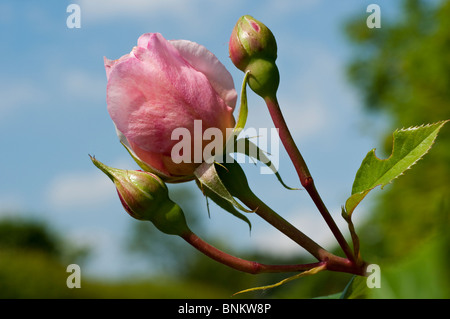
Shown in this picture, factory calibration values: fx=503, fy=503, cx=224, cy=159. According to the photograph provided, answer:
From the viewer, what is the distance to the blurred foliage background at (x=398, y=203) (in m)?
0.27

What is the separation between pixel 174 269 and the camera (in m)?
14.5

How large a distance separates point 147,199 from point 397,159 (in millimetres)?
238

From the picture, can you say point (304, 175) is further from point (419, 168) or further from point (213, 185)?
point (419, 168)

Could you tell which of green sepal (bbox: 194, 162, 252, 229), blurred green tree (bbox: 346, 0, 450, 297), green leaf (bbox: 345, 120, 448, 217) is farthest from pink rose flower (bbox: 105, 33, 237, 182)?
blurred green tree (bbox: 346, 0, 450, 297)

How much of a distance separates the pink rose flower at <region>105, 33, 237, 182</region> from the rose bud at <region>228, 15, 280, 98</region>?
40mm

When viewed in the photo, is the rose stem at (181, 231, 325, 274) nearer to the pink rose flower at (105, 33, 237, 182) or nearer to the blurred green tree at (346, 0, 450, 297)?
the pink rose flower at (105, 33, 237, 182)

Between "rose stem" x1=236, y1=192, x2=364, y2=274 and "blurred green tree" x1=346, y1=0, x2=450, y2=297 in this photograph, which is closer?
"rose stem" x1=236, y1=192, x2=364, y2=274

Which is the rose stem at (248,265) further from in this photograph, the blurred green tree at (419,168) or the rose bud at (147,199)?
the blurred green tree at (419,168)

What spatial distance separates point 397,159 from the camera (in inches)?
18.8

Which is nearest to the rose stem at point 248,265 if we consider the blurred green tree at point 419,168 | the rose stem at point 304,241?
the rose stem at point 304,241

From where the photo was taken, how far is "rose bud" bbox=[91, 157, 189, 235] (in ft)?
1.50

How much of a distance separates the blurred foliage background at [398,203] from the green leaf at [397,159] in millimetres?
61

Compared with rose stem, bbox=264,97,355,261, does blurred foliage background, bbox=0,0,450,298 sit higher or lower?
higher

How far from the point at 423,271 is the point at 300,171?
0.20 m
